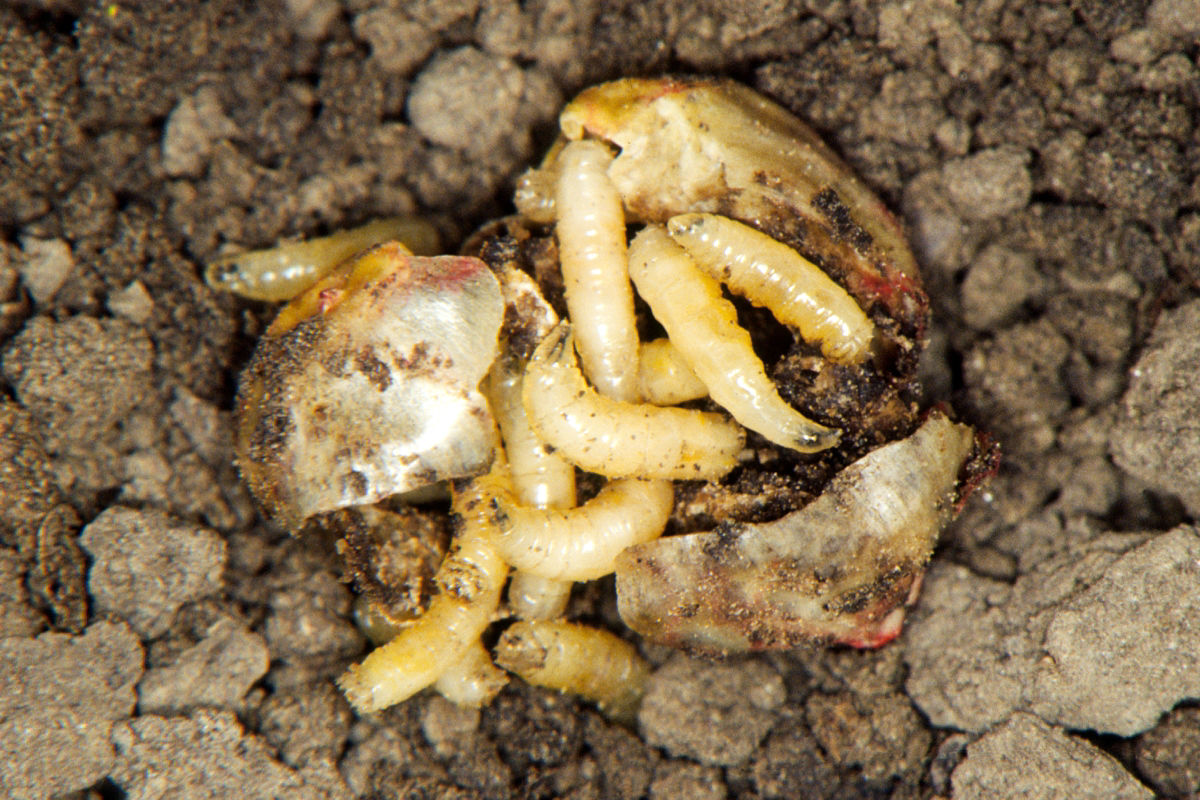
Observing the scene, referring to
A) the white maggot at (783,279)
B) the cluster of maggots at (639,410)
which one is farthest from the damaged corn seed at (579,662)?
the white maggot at (783,279)

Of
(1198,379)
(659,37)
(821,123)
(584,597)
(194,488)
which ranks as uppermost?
(659,37)

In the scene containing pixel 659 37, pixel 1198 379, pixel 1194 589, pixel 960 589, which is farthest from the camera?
pixel 659 37

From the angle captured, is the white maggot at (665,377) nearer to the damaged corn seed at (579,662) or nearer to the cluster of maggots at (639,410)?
the cluster of maggots at (639,410)

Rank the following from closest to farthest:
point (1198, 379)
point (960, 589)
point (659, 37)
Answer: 1. point (1198, 379)
2. point (960, 589)
3. point (659, 37)

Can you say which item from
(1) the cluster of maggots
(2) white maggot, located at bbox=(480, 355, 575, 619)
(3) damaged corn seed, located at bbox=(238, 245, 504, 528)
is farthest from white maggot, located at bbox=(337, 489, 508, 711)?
(3) damaged corn seed, located at bbox=(238, 245, 504, 528)

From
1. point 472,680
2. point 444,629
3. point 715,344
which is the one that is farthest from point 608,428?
point 472,680

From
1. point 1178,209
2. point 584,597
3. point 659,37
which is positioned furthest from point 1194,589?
point 659,37

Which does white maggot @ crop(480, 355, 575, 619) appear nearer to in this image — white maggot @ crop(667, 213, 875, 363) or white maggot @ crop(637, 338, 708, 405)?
white maggot @ crop(637, 338, 708, 405)

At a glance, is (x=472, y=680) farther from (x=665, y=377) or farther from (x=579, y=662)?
(x=665, y=377)

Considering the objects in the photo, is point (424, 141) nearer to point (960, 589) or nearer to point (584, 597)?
point (584, 597)
